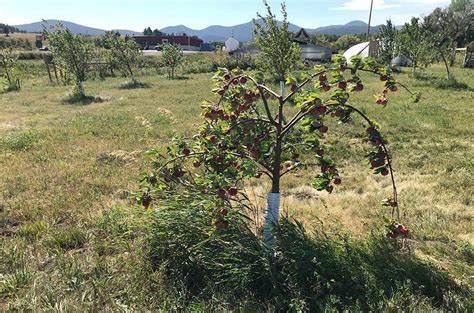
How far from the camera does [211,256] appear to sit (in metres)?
3.32

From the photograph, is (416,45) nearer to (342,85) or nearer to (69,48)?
(69,48)

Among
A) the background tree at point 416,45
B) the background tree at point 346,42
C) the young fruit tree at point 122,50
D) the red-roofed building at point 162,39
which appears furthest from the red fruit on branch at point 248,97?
the red-roofed building at point 162,39

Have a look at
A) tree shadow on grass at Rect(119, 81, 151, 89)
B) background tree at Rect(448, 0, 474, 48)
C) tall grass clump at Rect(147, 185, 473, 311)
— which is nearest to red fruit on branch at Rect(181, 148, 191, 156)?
tall grass clump at Rect(147, 185, 473, 311)

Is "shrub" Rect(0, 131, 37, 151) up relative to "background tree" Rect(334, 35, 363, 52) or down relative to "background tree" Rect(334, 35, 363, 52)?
down

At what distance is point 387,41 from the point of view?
31.4 meters

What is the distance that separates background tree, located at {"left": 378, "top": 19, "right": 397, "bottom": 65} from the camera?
98.8ft

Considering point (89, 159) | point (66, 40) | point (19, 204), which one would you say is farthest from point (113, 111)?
point (19, 204)

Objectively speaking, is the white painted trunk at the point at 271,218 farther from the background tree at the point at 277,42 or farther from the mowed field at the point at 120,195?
the background tree at the point at 277,42

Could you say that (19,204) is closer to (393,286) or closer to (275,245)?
(275,245)

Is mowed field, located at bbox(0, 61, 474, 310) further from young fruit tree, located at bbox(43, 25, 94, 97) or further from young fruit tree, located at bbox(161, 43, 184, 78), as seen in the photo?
young fruit tree, located at bbox(161, 43, 184, 78)

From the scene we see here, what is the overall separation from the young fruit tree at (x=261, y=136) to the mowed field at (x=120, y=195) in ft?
2.63

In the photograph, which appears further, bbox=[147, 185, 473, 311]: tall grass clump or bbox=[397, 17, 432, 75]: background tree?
bbox=[397, 17, 432, 75]: background tree

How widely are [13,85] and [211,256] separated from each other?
78.4ft

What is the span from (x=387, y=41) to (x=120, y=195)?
1225 inches
